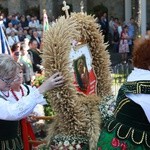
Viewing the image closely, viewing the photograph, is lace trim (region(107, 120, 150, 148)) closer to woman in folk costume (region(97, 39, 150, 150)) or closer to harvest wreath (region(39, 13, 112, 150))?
woman in folk costume (region(97, 39, 150, 150))

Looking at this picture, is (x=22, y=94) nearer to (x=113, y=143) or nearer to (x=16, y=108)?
(x=16, y=108)

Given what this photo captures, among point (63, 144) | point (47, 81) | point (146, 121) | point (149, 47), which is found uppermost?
point (149, 47)

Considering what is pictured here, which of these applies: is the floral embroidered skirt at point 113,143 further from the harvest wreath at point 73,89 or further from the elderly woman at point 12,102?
the elderly woman at point 12,102

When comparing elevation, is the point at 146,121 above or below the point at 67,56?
below

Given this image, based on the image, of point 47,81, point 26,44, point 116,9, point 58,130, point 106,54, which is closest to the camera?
point 47,81

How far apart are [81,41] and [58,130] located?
2.55ft

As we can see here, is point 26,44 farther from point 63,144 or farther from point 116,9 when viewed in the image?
point 116,9

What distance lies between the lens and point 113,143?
3193 millimetres

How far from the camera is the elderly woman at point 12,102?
3035mm

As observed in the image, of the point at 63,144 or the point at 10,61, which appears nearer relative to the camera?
the point at 10,61

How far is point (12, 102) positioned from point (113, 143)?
2.57ft

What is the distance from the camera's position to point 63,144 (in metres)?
3.63

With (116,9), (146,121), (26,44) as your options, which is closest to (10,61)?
(146,121)

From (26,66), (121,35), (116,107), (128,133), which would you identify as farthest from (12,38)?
(128,133)
